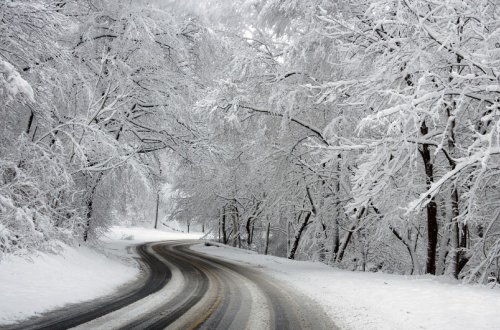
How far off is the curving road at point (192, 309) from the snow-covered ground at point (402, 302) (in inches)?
25.6

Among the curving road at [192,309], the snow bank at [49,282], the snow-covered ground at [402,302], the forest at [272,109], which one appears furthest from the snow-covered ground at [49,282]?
the snow-covered ground at [402,302]

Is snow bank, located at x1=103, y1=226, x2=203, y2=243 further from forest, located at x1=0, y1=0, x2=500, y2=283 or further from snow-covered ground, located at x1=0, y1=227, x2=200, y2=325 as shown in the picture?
snow-covered ground, located at x1=0, y1=227, x2=200, y2=325

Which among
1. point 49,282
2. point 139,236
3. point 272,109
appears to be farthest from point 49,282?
point 139,236

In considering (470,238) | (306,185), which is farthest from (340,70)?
(470,238)

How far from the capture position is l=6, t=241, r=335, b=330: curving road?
6.71 metres

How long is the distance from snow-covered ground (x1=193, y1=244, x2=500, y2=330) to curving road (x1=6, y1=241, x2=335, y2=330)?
0.65m

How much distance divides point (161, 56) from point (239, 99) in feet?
11.3

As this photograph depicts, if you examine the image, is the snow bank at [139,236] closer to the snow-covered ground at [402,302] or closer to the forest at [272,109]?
the forest at [272,109]

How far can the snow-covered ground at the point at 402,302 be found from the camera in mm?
7332

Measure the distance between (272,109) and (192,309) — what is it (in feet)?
26.0

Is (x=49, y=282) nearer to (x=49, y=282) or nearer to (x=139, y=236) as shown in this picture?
(x=49, y=282)

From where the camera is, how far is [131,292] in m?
9.91

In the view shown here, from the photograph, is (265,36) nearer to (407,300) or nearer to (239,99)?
(239,99)

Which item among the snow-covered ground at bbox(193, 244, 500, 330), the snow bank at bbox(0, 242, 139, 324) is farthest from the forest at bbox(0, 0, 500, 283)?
the snow-covered ground at bbox(193, 244, 500, 330)
